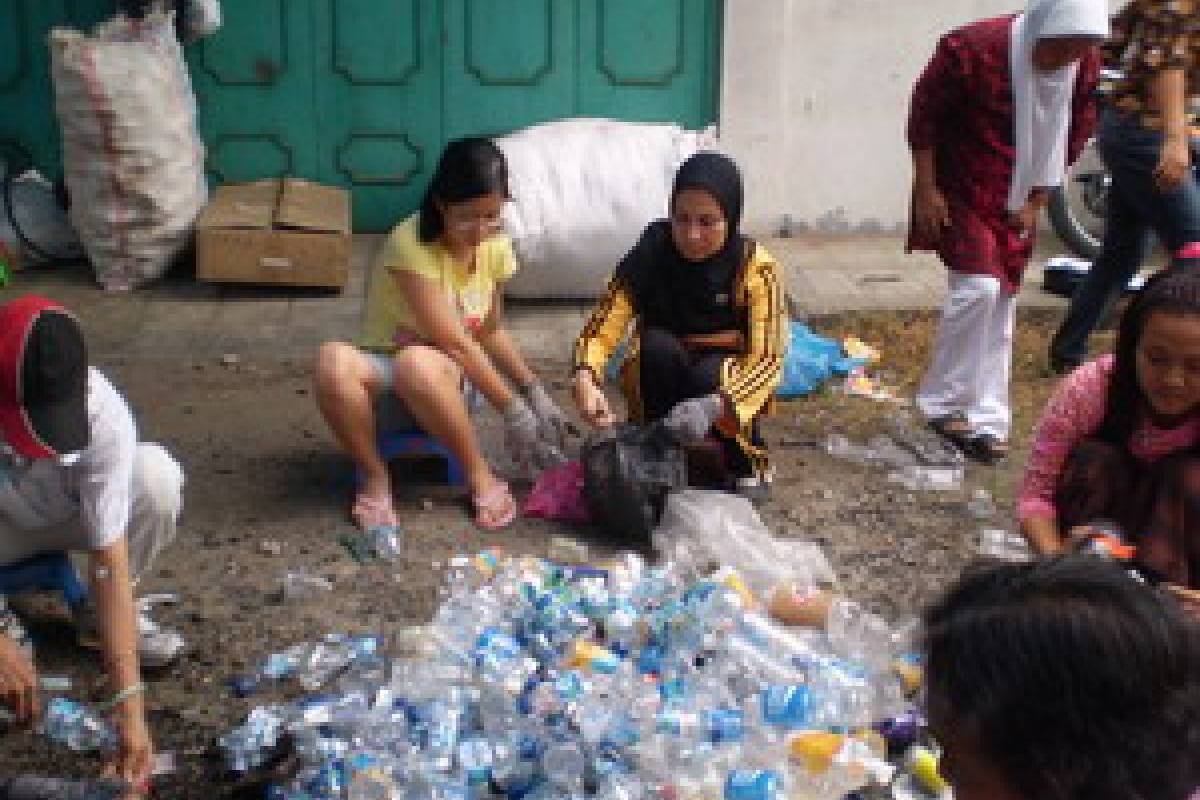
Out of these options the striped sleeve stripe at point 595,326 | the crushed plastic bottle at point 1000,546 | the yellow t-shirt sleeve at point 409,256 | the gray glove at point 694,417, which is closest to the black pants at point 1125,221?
the crushed plastic bottle at point 1000,546

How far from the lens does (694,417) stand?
13.7 feet

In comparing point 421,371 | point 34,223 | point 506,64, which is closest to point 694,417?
point 421,371

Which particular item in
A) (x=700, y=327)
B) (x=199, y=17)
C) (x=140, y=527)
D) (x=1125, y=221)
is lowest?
(x=140, y=527)

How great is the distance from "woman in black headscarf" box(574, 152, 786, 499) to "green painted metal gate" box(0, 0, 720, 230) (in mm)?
2762

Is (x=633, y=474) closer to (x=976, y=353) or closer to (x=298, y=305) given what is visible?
(x=976, y=353)

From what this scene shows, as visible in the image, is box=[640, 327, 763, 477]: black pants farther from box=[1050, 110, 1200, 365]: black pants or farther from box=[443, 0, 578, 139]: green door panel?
box=[443, 0, 578, 139]: green door panel

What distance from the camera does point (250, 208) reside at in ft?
21.2

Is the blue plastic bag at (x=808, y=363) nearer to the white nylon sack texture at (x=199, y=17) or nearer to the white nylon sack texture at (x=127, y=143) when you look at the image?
the white nylon sack texture at (x=127, y=143)

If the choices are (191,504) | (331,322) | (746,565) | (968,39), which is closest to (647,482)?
(746,565)

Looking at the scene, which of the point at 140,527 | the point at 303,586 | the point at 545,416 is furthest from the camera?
the point at 545,416

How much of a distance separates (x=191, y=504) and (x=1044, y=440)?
8.24 feet

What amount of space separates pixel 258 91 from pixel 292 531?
3.24 m

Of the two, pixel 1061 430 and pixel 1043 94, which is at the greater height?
pixel 1043 94

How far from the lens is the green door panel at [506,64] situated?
6.91 meters
